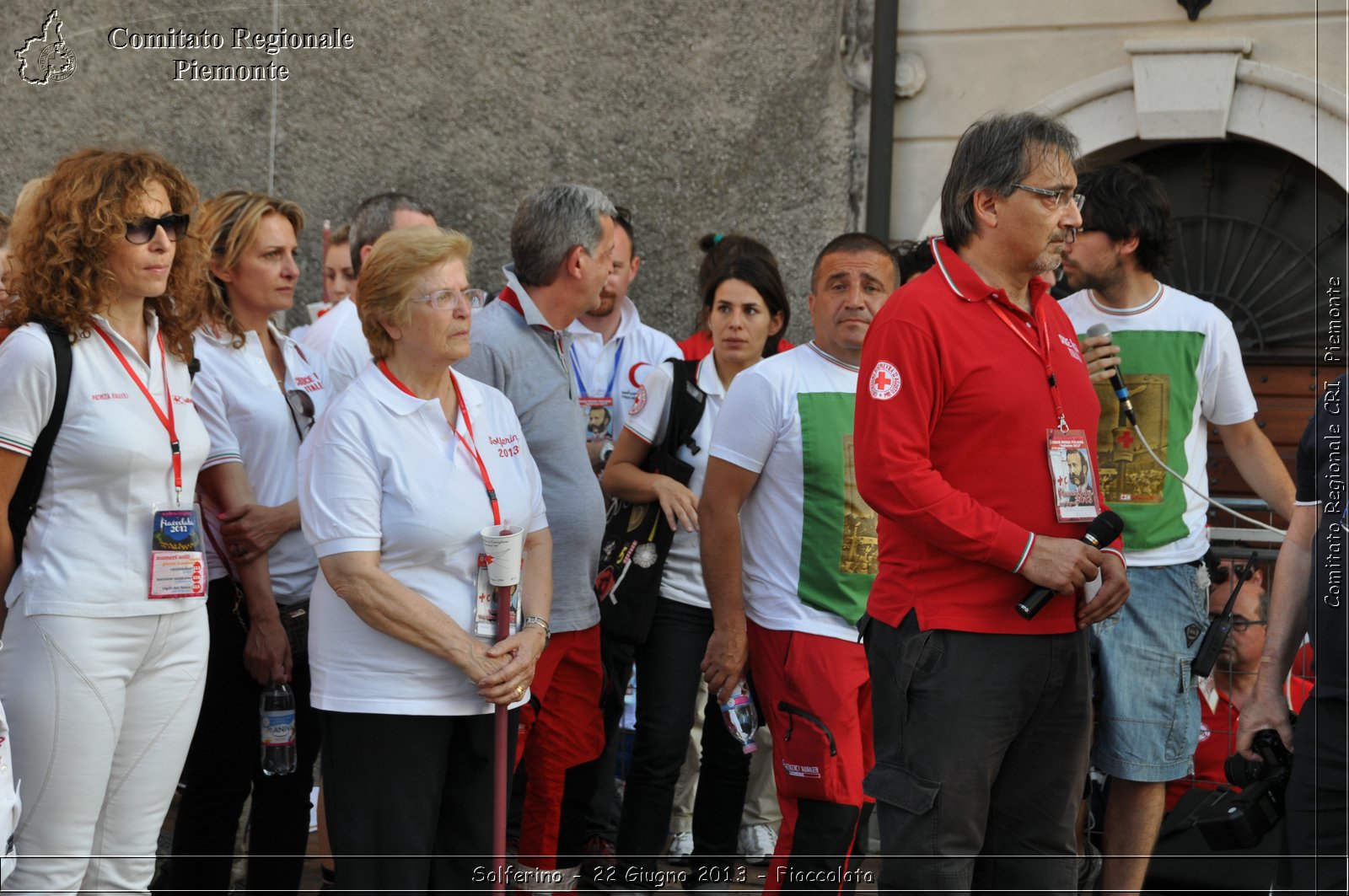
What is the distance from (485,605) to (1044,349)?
4.86ft

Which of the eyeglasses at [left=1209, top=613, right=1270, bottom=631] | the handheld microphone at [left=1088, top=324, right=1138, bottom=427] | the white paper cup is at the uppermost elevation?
the handheld microphone at [left=1088, top=324, right=1138, bottom=427]

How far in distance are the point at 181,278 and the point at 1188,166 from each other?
4.52m

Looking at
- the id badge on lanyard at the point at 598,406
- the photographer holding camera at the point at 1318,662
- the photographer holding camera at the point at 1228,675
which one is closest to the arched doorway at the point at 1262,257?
the photographer holding camera at the point at 1228,675

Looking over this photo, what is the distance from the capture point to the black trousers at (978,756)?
2.96 m

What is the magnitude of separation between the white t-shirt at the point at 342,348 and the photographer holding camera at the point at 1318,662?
306 cm

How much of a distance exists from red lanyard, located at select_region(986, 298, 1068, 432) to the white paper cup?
1.27 meters

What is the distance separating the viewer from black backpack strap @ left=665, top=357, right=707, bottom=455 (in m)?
4.55

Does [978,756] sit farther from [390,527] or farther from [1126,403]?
[1126,403]

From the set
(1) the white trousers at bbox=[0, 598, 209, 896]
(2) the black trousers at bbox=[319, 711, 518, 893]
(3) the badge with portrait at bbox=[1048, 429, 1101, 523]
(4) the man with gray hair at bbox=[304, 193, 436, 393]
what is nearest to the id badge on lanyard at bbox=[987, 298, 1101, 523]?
(3) the badge with portrait at bbox=[1048, 429, 1101, 523]

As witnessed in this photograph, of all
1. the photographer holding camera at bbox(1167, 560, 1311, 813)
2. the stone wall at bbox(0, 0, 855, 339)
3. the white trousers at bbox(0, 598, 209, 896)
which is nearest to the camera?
the white trousers at bbox(0, 598, 209, 896)

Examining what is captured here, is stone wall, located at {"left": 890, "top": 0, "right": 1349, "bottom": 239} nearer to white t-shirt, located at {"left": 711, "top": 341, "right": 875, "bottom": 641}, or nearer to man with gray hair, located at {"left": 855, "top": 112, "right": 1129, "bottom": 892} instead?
white t-shirt, located at {"left": 711, "top": 341, "right": 875, "bottom": 641}

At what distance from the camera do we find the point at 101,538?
130 inches

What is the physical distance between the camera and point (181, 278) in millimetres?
3668

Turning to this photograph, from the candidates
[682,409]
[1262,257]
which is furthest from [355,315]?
[1262,257]
